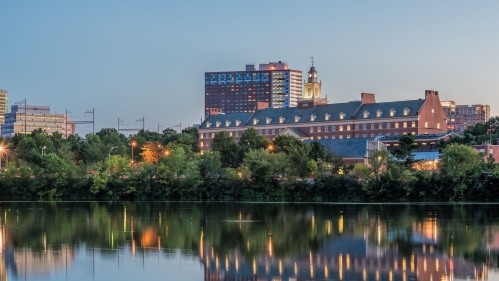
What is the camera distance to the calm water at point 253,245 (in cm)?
2962

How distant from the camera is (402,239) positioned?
3941 cm

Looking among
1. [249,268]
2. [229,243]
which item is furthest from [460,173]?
[249,268]

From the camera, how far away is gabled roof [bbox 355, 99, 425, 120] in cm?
13012

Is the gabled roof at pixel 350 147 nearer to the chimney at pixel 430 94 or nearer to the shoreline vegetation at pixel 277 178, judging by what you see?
the shoreline vegetation at pixel 277 178

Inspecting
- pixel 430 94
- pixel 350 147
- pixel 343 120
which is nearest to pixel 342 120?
pixel 343 120

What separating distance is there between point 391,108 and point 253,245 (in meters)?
99.6

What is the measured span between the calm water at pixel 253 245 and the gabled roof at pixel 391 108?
7236 cm

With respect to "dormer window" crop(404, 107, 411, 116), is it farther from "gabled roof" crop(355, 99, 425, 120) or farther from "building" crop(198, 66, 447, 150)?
"gabled roof" crop(355, 99, 425, 120)

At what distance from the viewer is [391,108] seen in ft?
437

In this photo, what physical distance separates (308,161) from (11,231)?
4192cm

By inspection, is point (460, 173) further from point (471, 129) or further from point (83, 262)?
point (471, 129)

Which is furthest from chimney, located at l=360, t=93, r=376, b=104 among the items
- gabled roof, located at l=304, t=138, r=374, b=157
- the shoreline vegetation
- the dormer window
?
the shoreline vegetation

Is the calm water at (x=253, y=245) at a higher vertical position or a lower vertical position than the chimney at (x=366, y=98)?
lower

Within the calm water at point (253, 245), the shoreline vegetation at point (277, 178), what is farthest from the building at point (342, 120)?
the calm water at point (253, 245)
